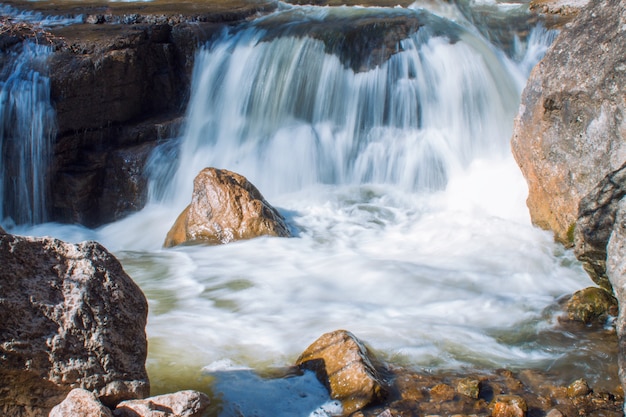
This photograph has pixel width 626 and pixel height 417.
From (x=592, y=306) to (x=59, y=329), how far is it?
4.26 m

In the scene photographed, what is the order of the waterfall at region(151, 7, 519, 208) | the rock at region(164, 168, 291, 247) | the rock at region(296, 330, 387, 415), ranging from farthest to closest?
the waterfall at region(151, 7, 519, 208) → the rock at region(164, 168, 291, 247) → the rock at region(296, 330, 387, 415)

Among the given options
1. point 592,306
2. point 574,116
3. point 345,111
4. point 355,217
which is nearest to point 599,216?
point 592,306

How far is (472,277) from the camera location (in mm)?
6469

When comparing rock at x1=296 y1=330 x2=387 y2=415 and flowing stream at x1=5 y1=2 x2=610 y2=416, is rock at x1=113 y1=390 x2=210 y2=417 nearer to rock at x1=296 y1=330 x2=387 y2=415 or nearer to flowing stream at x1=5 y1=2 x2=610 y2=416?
flowing stream at x1=5 y1=2 x2=610 y2=416

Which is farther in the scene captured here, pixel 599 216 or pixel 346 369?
pixel 346 369

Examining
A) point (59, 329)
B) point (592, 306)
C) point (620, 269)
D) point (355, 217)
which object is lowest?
point (355, 217)

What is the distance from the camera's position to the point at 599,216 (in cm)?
385

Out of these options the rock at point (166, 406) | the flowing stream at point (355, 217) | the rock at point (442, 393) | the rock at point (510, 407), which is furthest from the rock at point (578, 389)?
the rock at point (166, 406)

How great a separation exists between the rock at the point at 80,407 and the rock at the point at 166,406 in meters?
0.11

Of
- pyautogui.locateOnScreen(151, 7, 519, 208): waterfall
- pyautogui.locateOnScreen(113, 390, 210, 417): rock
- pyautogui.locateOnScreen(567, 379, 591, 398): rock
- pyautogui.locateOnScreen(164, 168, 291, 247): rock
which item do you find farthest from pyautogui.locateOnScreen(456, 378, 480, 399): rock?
pyautogui.locateOnScreen(151, 7, 519, 208): waterfall

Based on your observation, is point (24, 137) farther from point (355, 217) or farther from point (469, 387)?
point (469, 387)

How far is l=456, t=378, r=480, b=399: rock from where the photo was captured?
4.14 metres

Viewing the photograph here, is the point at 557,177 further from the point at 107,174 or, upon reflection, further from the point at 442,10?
the point at 442,10

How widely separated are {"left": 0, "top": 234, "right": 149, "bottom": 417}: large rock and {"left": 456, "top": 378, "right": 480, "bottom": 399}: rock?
2070 mm
